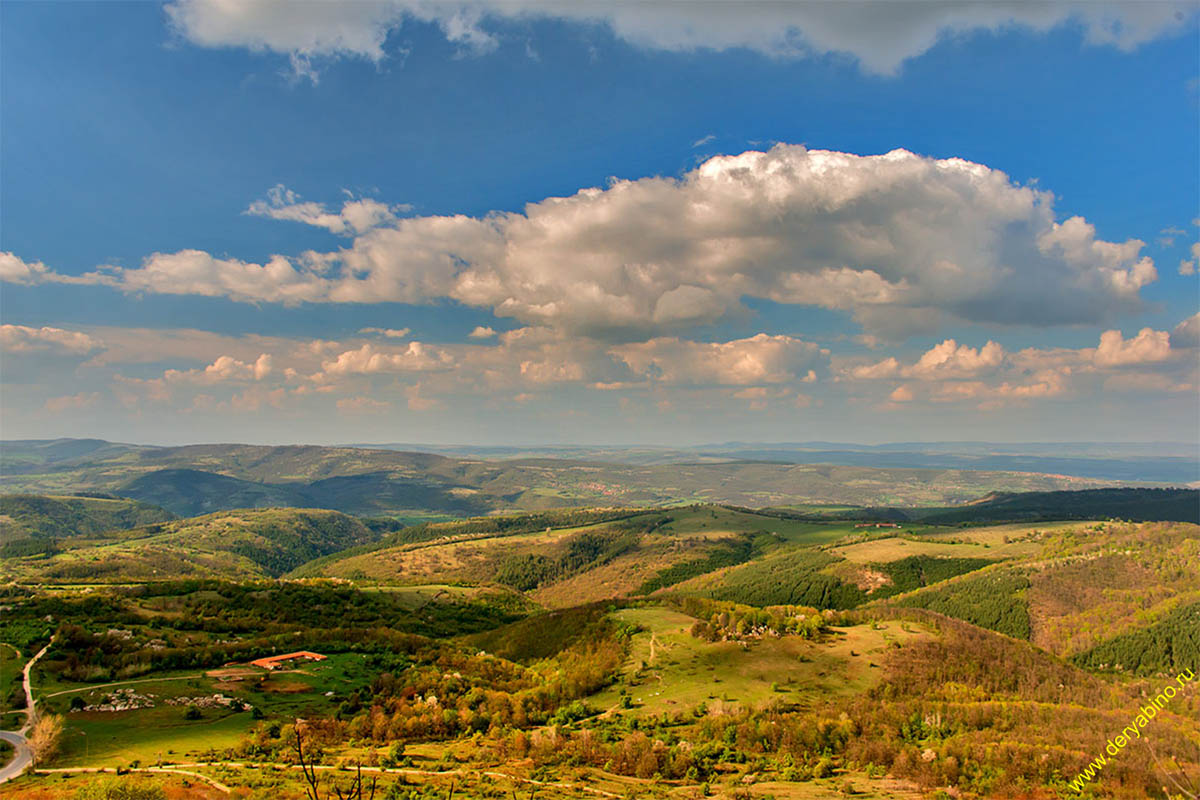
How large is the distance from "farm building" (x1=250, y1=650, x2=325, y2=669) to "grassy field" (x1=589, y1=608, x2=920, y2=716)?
45148 millimetres

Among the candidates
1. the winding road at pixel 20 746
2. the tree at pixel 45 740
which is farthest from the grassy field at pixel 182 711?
the winding road at pixel 20 746

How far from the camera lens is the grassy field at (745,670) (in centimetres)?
8056

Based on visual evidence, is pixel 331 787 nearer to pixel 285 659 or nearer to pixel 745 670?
pixel 285 659

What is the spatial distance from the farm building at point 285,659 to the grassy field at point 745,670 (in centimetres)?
4515

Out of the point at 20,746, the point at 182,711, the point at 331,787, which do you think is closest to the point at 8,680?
the point at 182,711

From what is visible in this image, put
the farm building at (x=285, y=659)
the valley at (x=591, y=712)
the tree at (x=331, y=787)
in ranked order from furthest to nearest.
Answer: the farm building at (x=285, y=659)
the valley at (x=591, y=712)
the tree at (x=331, y=787)

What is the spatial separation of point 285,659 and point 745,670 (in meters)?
71.7

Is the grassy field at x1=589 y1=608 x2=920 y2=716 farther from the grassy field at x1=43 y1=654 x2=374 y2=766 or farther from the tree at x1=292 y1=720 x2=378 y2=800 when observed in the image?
the tree at x1=292 y1=720 x2=378 y2=800

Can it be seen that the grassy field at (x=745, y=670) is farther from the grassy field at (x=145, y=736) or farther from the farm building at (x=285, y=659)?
the grassy field at (x=145, y=736)

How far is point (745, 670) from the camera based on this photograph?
91.2 meters

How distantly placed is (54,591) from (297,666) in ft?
563

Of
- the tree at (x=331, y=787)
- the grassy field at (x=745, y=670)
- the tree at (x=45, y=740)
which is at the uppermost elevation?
the tree at (x=331, y=787)

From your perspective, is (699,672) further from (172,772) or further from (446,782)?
(172,772)

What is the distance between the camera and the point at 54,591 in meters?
184
